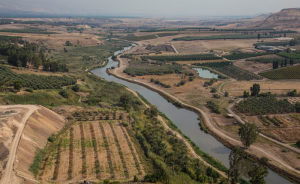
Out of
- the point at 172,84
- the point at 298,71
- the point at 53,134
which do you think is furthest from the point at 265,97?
the point at 53,134

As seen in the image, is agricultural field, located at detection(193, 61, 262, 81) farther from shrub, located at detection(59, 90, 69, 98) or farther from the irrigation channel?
shrub, located at detection(59, 90, 69, 98)

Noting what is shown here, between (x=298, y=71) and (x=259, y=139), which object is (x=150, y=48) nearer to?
(x=298, y=71)

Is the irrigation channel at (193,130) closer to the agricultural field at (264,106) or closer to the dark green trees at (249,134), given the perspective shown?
the dark green trees at (249,134)

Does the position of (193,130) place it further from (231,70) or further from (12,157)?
(231,70)

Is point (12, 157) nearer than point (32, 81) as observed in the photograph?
Yes

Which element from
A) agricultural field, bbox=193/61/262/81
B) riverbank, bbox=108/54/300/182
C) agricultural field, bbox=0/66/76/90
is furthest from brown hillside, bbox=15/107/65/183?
agricultural field, bbox=193/61/262/81

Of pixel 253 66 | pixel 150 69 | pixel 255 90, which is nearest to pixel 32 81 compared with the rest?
pixel 150 69
